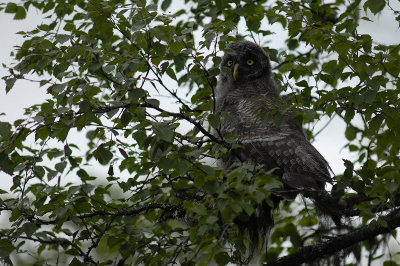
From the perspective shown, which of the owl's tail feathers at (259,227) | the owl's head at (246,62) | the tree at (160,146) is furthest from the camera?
the owl's head at (246,62)

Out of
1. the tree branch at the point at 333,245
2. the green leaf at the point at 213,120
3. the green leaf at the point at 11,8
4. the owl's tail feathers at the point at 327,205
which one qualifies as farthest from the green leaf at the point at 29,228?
the owl's tail feathers at the point at 327,205

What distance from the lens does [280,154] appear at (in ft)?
15.8

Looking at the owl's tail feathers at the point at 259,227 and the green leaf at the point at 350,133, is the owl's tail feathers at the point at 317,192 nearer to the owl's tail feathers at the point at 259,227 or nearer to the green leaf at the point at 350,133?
the owl's tail feathers at the point at 259,227

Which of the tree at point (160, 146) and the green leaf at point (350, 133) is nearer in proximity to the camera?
the tree at point (160, 146)

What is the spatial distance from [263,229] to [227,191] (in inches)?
95.5

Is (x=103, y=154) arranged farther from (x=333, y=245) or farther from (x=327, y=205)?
(x=333, y=245)

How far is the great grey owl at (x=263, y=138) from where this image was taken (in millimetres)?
4344

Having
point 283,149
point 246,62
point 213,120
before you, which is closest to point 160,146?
point 213,120

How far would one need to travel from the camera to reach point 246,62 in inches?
273

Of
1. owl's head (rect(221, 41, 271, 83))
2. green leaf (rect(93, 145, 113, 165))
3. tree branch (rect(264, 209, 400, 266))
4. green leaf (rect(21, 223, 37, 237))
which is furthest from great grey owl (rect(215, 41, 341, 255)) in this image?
green leaf (rect(21, 223, 37, 237))

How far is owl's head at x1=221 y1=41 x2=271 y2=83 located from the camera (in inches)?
270

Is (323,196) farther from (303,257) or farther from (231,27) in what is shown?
(231,27)

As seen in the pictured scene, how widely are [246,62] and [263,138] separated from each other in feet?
7.12

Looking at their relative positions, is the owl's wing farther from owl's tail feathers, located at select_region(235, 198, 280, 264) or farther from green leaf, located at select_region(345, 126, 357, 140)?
green leaf, located at select_region(345, 126, 357, 140)
